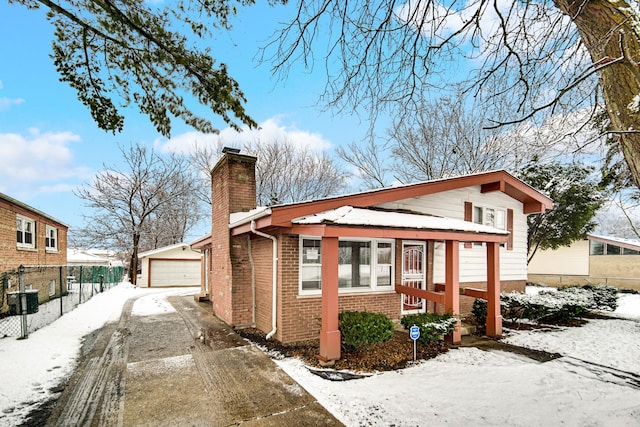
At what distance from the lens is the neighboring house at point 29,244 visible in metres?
11.0

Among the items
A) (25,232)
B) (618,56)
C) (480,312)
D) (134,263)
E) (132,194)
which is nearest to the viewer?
(618,56)

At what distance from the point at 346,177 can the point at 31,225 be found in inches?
758

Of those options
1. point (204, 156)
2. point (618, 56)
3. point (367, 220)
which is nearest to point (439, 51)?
point (618, 56)

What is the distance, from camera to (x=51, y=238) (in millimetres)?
15891

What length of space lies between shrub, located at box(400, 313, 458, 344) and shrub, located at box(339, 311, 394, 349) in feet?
2.83

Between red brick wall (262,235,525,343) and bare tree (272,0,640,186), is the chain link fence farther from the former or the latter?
bare tree (272,0,640,186)

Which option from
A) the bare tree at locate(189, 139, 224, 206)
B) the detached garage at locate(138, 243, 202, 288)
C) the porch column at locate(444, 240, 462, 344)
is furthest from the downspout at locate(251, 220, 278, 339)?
the bare tree at locate(189, 139, 224, 206)

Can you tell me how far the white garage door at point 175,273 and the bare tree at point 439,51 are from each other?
885 inches

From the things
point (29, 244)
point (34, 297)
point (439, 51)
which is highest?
point (439, 51)

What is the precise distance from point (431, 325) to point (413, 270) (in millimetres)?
2379

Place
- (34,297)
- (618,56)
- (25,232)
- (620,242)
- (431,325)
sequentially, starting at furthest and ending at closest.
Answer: (620,242) < (25,232) < (34,297) < (431,325) < (618,56)

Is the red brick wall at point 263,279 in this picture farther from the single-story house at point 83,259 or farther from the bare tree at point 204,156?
the single-story house at point 83,259

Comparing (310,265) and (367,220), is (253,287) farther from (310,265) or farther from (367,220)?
(367,220)

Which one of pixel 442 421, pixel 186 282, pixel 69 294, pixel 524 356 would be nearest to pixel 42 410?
pixel 442 421
